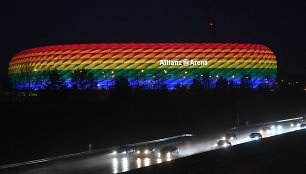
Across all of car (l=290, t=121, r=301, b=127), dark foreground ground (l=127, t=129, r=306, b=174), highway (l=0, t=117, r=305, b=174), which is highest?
car (l=290, t=121, r=301, b=127)

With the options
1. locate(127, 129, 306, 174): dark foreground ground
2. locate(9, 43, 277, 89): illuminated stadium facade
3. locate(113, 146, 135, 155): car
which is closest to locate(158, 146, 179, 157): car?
locate(113, 146, 135, 155): car

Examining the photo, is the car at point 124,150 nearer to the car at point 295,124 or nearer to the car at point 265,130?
the car at point 265,130

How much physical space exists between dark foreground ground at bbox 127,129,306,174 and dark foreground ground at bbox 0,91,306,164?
17274 millimetres

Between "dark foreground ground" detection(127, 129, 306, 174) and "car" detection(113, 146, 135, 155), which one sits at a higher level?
"dark foreground ground" detection(127, 129, 306, 174)

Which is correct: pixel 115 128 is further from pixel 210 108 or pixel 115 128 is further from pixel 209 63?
pixel 209 63

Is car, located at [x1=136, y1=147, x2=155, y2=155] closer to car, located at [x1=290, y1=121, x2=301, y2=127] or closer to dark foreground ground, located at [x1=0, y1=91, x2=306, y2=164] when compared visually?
dark foreground ground, located at [x1=0, y1=91, x2=306, y2=164]

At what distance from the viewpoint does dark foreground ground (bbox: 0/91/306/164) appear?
39094 millimetres

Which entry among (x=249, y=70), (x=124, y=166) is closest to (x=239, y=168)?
(x=124, y=166)

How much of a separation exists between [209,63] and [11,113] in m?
106

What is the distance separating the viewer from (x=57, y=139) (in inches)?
1645

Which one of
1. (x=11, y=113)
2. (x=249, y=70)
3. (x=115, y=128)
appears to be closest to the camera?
(x=11, y=113)

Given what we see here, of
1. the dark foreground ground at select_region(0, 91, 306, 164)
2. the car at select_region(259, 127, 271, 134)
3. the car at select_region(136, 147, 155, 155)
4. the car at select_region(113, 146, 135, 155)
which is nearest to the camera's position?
the car at select_region(136, 147, 155, 155)

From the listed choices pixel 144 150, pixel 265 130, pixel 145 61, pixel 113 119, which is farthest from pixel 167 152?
pixel 145 61

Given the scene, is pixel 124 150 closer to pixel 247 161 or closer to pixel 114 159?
pixel 114 159
